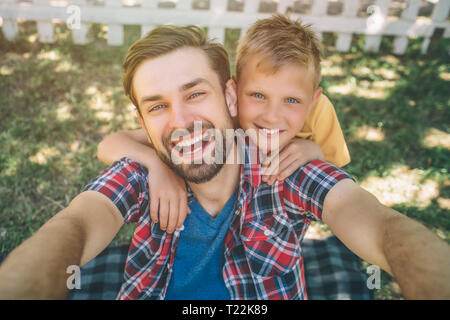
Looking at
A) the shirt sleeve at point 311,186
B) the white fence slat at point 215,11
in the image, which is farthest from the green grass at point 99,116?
the shirt sleeve at point 311,186

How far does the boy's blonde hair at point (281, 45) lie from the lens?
1718mm

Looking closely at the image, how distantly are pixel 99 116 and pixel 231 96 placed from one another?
216 centimetres

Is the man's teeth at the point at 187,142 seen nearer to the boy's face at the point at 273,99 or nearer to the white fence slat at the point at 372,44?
the boy's face at the point at 273,99

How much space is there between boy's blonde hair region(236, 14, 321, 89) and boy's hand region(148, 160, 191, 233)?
68 centimetres

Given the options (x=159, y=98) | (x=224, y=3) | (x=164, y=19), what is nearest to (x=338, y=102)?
(x=224, y=3)

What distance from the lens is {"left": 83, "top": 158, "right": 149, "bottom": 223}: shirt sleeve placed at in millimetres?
1519

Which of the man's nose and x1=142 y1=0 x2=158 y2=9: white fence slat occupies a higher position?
x1=142 y1=0 x2=158 y2=9: white fence slat

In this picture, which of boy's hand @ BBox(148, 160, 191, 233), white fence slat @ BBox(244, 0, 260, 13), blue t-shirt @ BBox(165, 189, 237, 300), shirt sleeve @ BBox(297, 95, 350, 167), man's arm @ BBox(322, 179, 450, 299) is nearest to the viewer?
man's arm @ BBox(322, 179, 450, 299)

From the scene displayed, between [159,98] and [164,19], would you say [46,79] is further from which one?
[159,98]

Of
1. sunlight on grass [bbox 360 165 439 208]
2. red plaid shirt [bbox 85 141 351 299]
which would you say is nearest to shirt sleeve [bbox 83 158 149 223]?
red plaid shirt [bbox 85 141 351 299]

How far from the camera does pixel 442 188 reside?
9.82 feet

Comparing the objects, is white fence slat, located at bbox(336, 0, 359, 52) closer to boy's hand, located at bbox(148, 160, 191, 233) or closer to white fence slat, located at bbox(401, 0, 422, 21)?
white fence slat, located at bbox(401, 0, 422, 21)

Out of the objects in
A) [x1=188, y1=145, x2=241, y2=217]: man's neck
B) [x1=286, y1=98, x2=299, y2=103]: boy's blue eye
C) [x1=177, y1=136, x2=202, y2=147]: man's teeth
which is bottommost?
[x1=188, y1=145, x2=241, y2=217]: man's neck

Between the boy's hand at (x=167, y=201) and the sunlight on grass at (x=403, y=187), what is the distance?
1.89m
